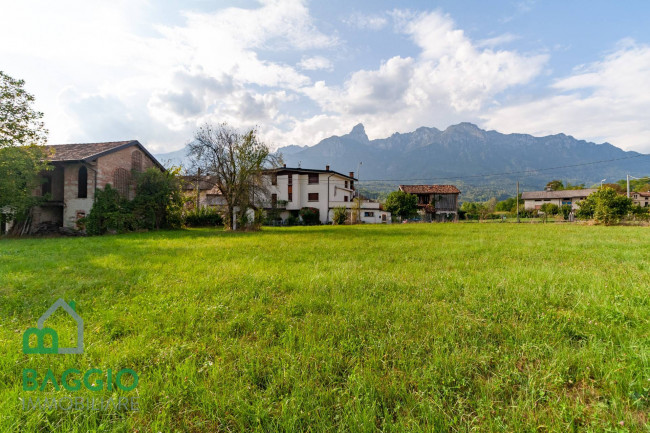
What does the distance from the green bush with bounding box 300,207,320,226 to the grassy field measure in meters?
33.0

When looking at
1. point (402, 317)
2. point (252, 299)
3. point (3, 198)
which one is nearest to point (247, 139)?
point (3, 198)

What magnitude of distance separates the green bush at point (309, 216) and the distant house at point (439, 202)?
24.7m

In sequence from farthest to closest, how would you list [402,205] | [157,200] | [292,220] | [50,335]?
[402,205] → [292,220] → [157,200] → [50,335]

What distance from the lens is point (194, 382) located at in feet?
7.03

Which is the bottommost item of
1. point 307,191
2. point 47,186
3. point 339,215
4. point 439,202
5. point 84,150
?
point 339,215

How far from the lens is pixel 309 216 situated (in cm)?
3850

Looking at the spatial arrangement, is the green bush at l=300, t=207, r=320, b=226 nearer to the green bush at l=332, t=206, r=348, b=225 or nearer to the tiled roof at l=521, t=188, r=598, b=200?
the green bush at l=332, t=206, r=348, b=225

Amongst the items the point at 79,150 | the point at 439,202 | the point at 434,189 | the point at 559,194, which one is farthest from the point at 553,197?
the point at 79,150

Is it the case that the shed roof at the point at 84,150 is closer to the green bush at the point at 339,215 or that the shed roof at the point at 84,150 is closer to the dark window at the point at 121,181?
the dark window at the point at 121,181

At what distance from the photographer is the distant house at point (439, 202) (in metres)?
54.9

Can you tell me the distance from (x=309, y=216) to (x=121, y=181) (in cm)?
2271

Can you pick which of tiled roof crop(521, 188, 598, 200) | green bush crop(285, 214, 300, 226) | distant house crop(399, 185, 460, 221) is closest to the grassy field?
green bush crop(285, 214, 300, 226)

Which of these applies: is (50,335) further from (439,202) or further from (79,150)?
(439,202)

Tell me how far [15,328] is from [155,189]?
22.1m
